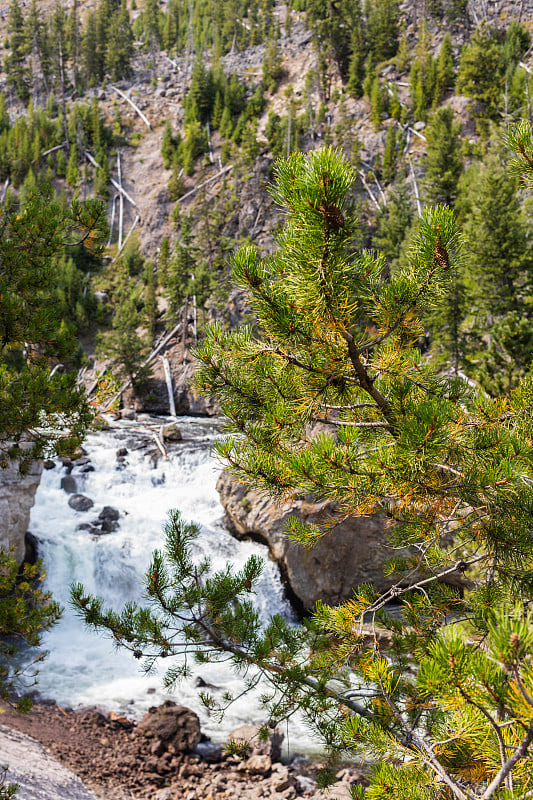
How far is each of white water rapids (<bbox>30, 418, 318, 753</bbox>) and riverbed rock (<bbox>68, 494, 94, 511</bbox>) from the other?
17cm

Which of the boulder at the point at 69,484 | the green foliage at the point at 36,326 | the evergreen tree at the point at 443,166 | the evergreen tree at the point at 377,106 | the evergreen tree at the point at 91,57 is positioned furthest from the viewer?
the evergreen tree at the point at 91,57

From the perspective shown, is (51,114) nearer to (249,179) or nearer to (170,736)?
(249,179)

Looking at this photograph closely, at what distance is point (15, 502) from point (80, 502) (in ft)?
15.7

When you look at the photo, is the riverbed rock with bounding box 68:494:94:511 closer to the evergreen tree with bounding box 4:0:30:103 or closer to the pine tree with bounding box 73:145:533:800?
the pine tree with bounding box 73:145:533:800

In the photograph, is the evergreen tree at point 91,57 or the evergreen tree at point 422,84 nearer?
the evergreen tree at point 422,84

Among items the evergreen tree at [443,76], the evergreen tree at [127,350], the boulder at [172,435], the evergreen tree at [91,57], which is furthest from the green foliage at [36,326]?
the evergreen tree at [91,57]

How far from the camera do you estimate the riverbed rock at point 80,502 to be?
1340 centimetres

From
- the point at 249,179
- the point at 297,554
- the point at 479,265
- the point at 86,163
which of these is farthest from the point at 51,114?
the point at 297,554

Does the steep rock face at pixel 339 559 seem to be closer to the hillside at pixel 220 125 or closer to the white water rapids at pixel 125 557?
the white water rapids at pixel 125 557

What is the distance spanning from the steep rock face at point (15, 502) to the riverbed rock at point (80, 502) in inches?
160

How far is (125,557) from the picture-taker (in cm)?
1155

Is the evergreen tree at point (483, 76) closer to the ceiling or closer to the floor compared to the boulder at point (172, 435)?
closer to the ceiling

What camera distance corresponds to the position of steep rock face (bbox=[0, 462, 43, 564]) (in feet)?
28.7

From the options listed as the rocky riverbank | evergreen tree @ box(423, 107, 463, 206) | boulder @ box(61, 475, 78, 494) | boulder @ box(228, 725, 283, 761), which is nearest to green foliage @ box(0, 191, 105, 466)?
the rocky riverbank
